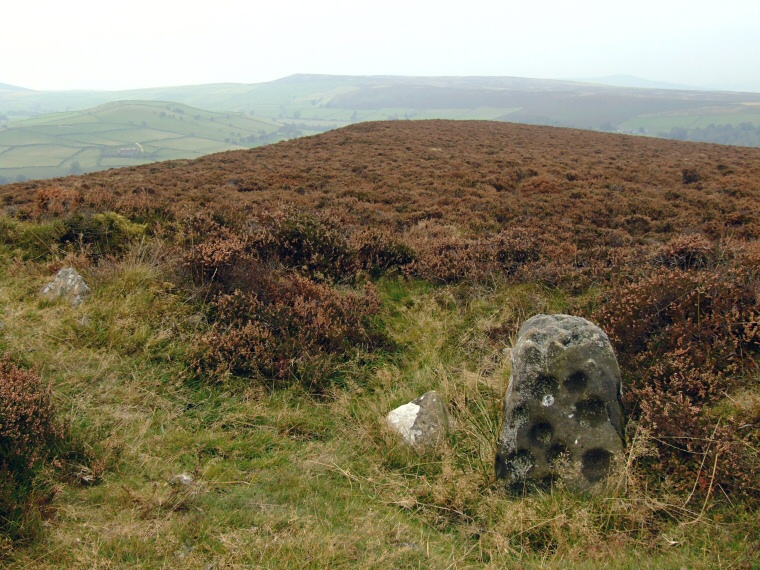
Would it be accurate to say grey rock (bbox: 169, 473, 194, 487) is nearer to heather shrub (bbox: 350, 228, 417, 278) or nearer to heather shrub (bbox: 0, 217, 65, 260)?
heather shrub (bbox: 350, 228, 417, 278)

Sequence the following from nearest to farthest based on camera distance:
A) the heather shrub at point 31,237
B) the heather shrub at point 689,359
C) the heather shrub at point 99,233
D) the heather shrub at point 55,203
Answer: the heather shrub at point 689,359 → the heather shrub at point 31,237 → the heather shrub at point 99,233 → the heather shrub at point 55,203

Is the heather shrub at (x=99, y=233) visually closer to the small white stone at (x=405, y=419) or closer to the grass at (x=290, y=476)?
the grass at (x=290, y=476)

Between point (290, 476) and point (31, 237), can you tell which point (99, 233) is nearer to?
point (31, 237)

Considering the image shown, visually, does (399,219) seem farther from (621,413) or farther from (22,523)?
(22,523)

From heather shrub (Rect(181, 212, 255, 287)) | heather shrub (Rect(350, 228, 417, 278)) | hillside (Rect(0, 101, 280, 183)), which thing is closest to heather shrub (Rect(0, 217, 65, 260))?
heather shrub (Rect(181, 212, 255, 287))

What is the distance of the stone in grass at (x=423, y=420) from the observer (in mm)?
3473

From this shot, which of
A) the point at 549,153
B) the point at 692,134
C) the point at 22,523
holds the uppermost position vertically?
the point at 692,134

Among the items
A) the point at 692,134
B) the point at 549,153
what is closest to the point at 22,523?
the point at 549,153

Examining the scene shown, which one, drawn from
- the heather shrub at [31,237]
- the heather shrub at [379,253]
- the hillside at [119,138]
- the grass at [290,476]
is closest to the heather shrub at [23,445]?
the grass at [290,476]

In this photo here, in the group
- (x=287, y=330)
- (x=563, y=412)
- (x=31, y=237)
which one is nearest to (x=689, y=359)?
(x=563, y=412)

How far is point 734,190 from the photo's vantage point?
1395 centimetres

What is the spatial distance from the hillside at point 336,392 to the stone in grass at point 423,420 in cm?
13

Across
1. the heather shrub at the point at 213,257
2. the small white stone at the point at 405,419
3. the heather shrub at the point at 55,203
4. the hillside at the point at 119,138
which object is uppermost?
the hillside at the point at 119,138

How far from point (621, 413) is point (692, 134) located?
13305 cm
